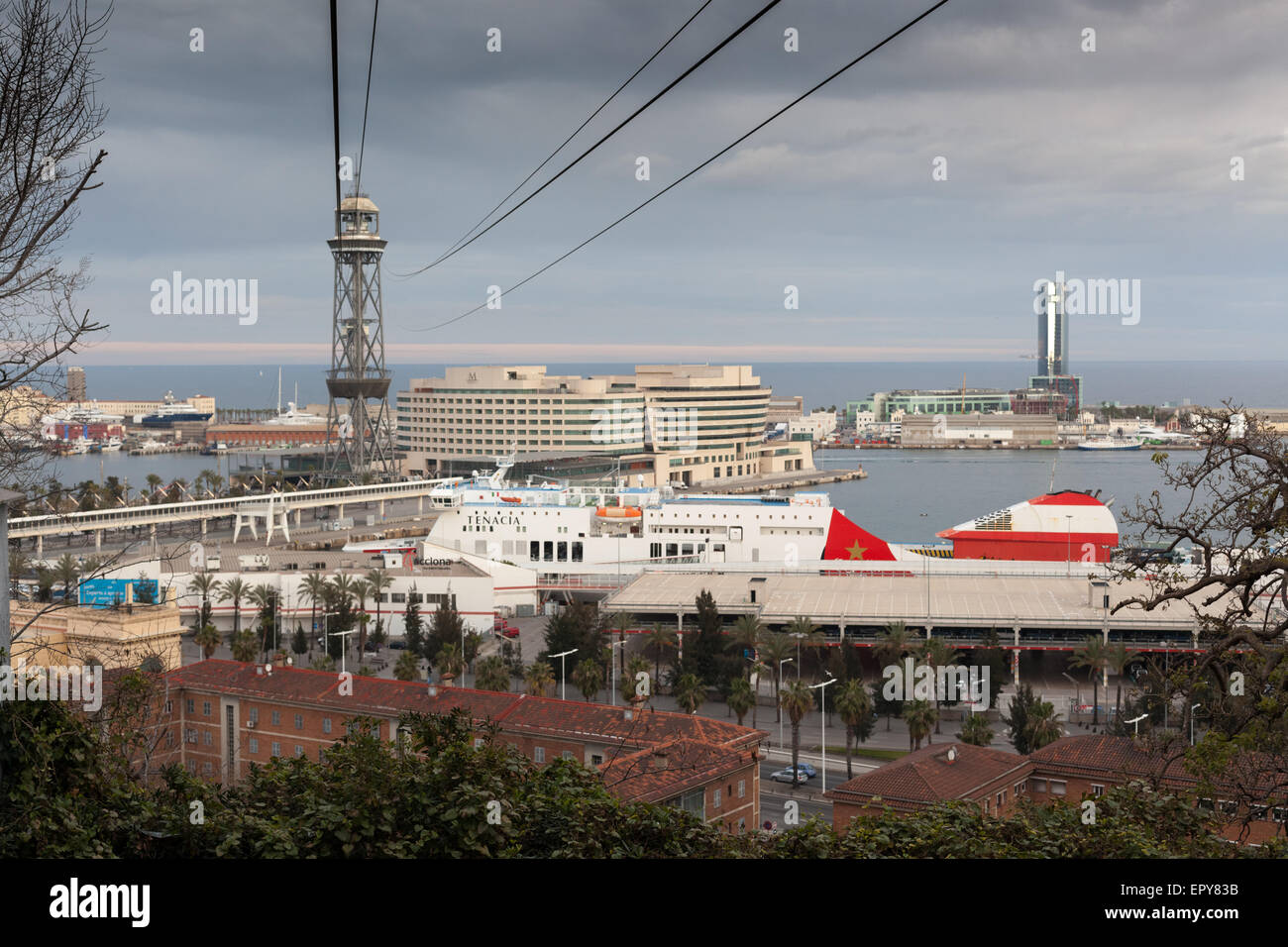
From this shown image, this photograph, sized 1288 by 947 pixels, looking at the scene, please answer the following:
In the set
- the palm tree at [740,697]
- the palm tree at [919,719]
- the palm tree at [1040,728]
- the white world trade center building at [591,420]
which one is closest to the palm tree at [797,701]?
the palm tree at [740,697]

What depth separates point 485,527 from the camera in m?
33.2

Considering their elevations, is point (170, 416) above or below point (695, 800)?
above

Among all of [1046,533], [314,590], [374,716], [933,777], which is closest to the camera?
[933,777]

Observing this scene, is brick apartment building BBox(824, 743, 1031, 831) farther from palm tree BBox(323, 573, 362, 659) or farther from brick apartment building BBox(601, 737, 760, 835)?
palm tree BBox(323, 573, 362, 659)

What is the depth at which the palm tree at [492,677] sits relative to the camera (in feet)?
59.7

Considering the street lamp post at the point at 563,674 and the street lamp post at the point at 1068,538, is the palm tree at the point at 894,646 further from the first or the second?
the street lamp post at the point at 1068,538

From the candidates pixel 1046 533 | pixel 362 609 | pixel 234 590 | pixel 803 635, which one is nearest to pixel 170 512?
pixel 234 590

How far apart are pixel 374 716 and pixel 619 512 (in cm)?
2119

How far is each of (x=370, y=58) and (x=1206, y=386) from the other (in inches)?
6690

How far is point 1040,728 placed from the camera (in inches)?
624

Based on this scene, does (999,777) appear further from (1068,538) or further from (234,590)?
(1068,538)

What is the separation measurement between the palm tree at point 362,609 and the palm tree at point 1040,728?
12553 mm
